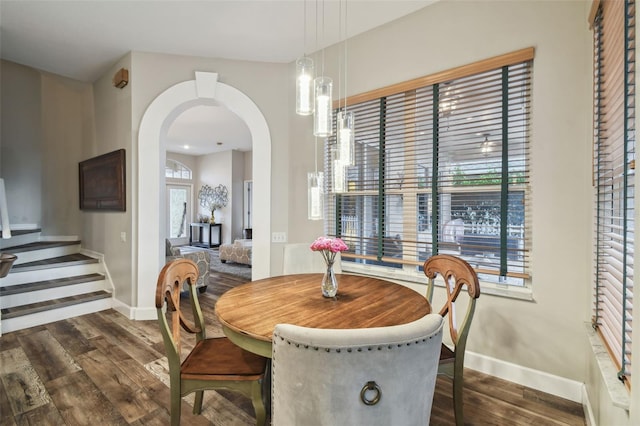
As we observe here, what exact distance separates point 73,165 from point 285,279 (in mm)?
4545

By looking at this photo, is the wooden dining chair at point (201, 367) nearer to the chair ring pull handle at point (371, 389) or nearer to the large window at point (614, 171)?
the chair ring pull handle at point (371, 389)

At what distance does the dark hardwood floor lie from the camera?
6.05ft

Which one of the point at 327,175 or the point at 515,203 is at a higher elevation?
the point at 327,175

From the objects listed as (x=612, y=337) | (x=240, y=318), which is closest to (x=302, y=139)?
(x=240, y=318)

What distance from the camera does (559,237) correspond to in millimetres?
2012

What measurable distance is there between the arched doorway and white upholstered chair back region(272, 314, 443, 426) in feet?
8.76

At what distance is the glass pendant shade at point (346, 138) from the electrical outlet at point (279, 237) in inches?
69.5

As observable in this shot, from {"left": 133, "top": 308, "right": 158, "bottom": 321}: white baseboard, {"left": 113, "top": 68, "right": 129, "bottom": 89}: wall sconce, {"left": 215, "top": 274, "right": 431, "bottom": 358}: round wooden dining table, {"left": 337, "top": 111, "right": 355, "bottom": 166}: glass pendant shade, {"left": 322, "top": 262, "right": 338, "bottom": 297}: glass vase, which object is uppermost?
{"left": 113, "top": 68, "right": 129, "bottom": 89}: wall sconce

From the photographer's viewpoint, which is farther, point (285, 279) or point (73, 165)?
point (73, 165)

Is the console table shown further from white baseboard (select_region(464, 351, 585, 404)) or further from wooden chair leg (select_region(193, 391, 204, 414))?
white baseboard (select_region(464, 351, 585, 404))

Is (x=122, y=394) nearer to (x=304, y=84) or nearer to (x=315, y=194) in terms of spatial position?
(x=315, y=194)

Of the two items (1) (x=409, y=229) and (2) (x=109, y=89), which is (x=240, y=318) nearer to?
(1) (x=409, y=229)

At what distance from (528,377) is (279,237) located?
8.42 feet

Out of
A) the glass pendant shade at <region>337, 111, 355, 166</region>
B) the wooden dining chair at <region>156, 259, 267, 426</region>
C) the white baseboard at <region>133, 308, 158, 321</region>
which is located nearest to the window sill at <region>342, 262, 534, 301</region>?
the glass pendant shade at <region>337, 111, 355, 166</region>
